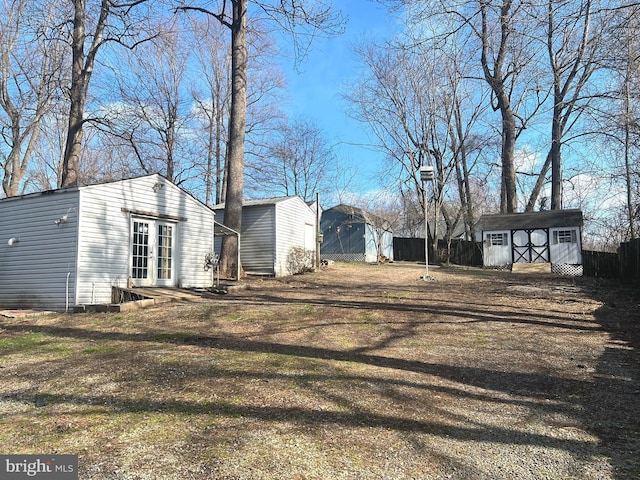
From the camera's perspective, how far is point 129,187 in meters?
11.2

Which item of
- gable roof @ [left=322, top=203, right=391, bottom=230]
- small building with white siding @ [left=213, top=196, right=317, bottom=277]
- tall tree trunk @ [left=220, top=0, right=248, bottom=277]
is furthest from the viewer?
gable roof @ [left=322, top=203, right=391, bottom=230]

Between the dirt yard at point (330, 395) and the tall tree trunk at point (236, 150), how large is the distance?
6591mm

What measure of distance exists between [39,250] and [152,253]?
2629 mm

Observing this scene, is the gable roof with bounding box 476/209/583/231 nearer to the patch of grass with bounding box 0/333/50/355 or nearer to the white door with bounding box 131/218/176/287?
the white door with bounding box 131/218/176/287

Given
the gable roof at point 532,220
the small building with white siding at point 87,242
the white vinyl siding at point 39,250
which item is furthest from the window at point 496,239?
the white vinyl siding at point 39,250

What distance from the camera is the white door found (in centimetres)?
1143

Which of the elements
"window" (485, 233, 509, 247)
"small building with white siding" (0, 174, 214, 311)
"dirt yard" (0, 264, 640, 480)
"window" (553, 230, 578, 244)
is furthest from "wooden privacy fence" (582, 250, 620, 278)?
"small building with white siding" (0, 174, 214, 311)

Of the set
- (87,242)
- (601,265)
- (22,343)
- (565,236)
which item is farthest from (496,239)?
(22,343)

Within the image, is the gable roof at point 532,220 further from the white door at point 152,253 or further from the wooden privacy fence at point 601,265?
the white door at point 152,253

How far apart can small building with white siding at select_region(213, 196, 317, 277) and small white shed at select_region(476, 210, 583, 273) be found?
43.1ft

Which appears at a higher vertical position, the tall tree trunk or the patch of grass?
the tall tree trunk

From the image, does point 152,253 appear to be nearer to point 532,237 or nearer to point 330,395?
point 330,395

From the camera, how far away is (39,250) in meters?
10.4

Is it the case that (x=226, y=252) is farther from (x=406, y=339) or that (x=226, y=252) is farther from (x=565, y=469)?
(x=565, y=469)
